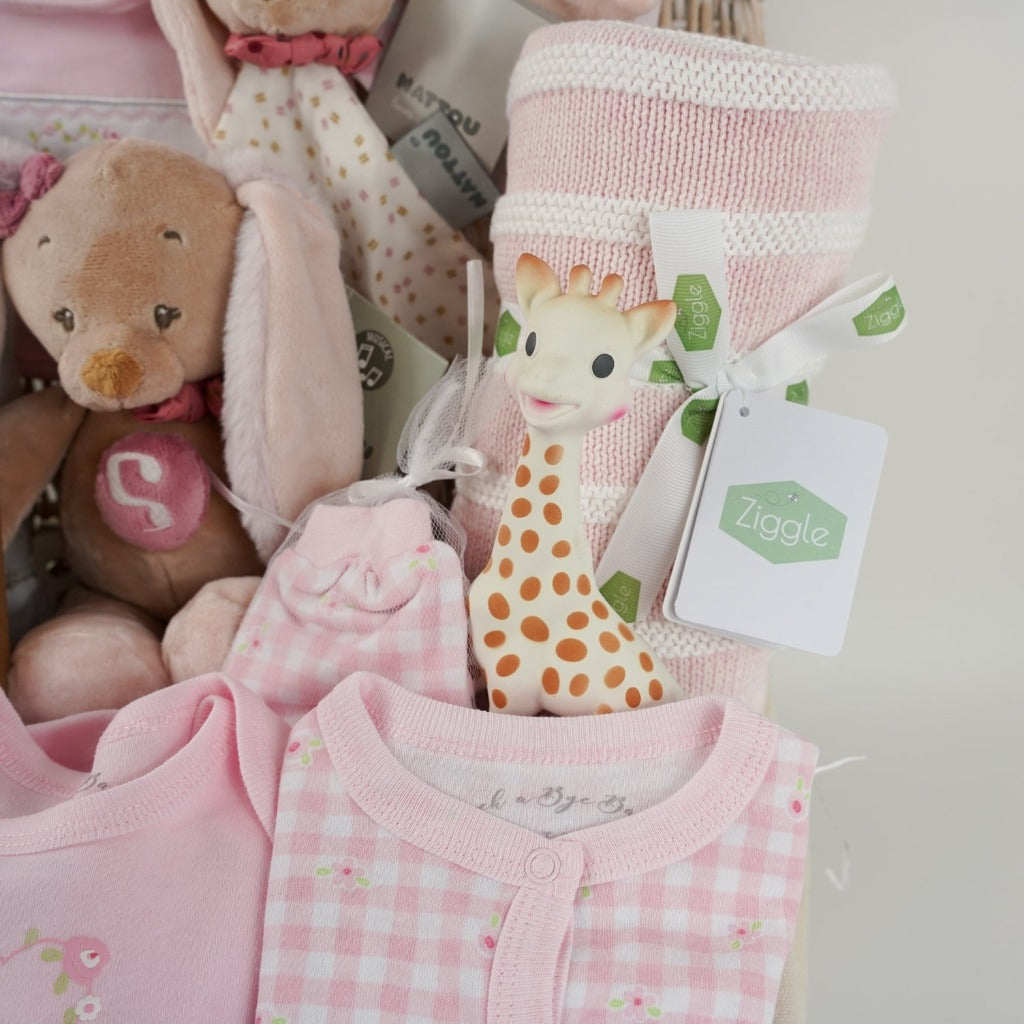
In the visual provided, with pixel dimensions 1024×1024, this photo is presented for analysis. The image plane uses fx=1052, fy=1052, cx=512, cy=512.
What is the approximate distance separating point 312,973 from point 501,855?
0.41 ft

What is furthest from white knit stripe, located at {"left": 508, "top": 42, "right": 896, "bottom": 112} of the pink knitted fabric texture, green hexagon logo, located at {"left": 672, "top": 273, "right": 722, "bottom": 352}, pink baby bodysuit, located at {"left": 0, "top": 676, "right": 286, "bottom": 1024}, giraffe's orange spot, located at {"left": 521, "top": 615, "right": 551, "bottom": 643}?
pink baby bodysuit, located at {"left": 0, "top": 676, "right": 286, "bottom": 1024}

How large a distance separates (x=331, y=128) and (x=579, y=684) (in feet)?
1.67

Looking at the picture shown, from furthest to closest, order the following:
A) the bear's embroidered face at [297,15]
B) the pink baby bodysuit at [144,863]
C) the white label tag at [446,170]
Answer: the white label tag at [446,170], the bear's embroidered face at [297,15], the pink baby bodysuit at [144,863]

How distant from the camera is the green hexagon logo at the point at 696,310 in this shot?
0.67 meters

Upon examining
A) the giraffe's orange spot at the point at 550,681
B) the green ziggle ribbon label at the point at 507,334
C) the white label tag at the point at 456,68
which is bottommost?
the giraffe's orange spot at the point at 550,681

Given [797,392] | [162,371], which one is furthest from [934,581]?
[162,371]

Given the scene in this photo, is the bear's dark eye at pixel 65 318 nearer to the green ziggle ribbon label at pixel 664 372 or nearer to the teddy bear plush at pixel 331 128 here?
the teddy bear plush at pixel 331 128

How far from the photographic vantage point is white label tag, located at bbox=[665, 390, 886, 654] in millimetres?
691

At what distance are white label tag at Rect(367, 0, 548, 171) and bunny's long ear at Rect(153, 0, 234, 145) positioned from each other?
129 mm

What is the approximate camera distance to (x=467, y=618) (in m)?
0.70

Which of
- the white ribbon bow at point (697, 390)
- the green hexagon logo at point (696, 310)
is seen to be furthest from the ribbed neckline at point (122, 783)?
the green hexagon logo at point (696, 310)

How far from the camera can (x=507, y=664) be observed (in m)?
0.67

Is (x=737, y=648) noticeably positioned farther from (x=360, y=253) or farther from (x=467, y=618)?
(x=360, y=253)

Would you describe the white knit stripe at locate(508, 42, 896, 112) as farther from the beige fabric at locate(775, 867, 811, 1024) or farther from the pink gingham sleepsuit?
the beige fabric at locate(775, 867, 811, 1024)
